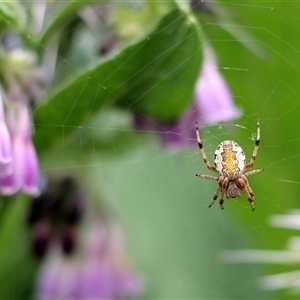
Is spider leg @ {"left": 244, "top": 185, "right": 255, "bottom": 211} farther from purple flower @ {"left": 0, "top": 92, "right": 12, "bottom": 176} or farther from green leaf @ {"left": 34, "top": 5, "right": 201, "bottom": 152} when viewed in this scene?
purple flower @ {"left": 0, "top": 92, "right": 12, "bottom": 176}

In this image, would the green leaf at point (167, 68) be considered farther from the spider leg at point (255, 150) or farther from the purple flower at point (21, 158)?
the spider leg at point (255, 150)

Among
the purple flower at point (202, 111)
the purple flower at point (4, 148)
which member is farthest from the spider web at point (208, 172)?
the purple flower at point (4, 148)

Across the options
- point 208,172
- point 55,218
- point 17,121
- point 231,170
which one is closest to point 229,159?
point 231,170

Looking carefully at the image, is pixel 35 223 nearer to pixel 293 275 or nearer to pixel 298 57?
pixel 293 275

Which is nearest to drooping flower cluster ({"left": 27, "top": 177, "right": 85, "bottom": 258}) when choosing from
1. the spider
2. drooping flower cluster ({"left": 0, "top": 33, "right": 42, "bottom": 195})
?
drooping flower cluster ({"left": 0, "top": 33, "right": 42, "bottom": 195})

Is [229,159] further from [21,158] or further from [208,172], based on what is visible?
[21,158]

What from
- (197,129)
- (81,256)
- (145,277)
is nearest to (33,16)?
(197,129)

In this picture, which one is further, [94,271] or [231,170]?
[231,170]
